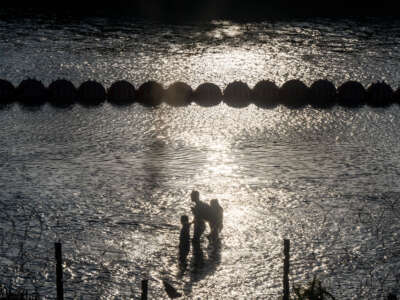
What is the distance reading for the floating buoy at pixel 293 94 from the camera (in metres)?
79.8

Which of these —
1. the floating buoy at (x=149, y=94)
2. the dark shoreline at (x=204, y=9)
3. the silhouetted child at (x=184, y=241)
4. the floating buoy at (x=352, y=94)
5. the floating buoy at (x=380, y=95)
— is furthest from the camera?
the dark shoreline at (x=204, y=9)

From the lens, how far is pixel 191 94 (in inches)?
3201

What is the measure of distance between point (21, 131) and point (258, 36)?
5968 centimetres

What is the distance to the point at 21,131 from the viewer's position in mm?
68750

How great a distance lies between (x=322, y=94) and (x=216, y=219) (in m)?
40.7

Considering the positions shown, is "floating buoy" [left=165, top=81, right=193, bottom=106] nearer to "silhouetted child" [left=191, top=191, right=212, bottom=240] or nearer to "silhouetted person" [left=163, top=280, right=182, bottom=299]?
"silhouetted child" [left=191, top=191, right=212, bottom=240]

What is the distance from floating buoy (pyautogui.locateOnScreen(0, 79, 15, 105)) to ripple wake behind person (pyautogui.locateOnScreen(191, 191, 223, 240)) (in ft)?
144

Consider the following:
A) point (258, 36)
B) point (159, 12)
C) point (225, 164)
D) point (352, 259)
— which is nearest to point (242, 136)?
point (225, 164)

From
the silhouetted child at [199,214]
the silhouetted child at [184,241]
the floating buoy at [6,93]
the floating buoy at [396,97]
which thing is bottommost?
the silhouetted child at [184,241]

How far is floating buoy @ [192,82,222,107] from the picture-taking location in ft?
265

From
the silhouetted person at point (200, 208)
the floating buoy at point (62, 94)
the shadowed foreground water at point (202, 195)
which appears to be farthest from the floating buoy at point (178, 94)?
the silhouetted person at point (200, 208)

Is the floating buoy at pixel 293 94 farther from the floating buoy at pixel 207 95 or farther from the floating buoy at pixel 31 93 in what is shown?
the floating buoy at pixel 31 93

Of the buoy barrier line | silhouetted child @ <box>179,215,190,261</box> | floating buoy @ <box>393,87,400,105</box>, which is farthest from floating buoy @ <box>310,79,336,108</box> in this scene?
silhouetted child @ <box>179,215,190,261</box>

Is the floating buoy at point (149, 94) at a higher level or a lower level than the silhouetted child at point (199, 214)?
higher
